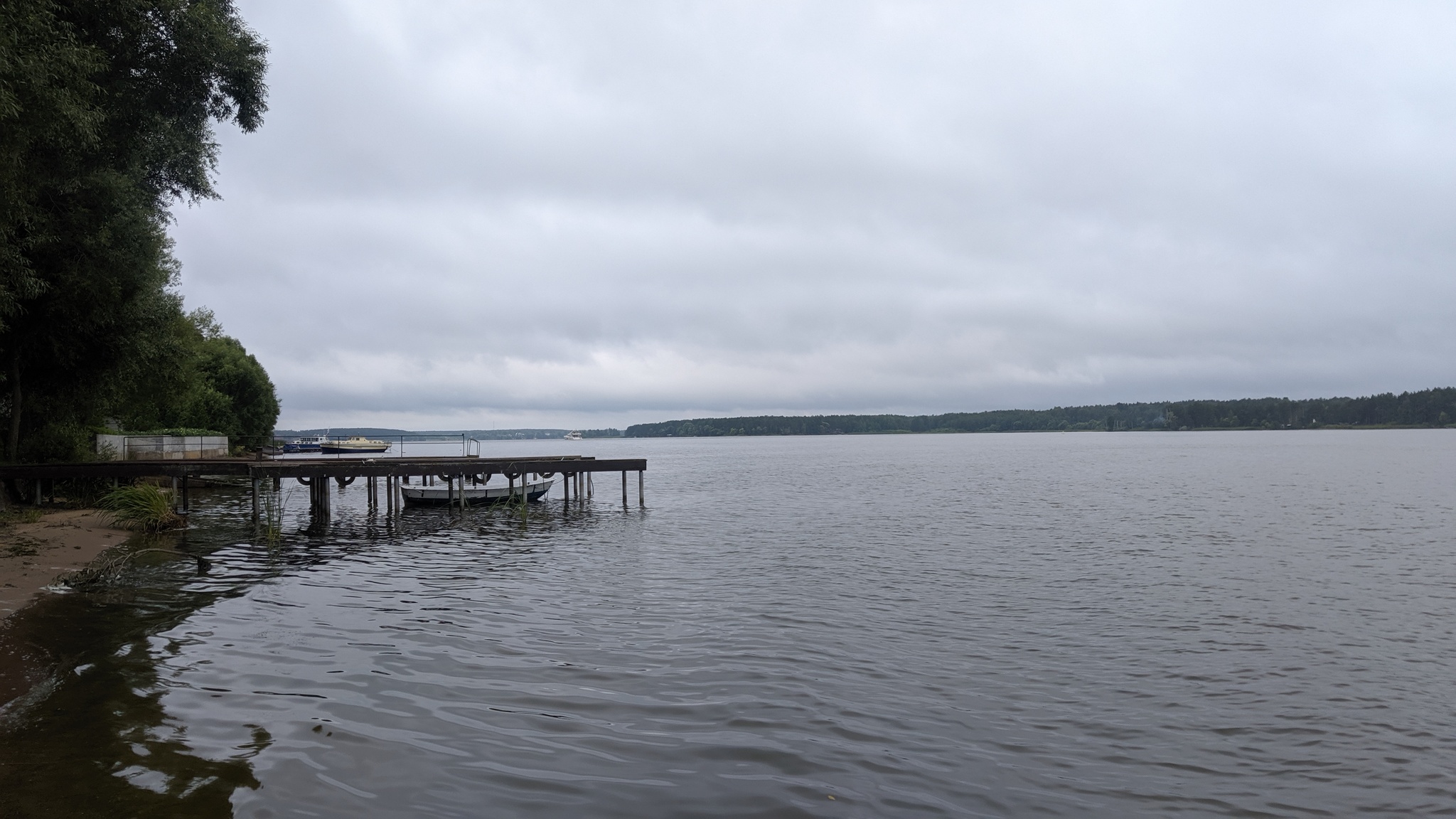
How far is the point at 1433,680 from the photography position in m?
A: 12.0

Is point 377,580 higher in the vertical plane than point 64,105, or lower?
lower

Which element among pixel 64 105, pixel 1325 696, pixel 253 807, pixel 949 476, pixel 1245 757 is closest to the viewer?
pixel 253 807

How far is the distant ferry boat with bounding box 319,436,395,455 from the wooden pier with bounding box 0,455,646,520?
55047 millimetres

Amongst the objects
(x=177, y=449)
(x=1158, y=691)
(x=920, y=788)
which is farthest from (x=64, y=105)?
(x=177, y=449)

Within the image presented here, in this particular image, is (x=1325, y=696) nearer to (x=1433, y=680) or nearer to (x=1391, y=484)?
(x=1433, y=680)

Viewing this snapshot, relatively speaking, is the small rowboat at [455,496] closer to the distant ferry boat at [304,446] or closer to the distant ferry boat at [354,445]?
the distant ferry boat at [354,445]

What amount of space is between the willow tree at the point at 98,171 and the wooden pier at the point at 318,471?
9.77ft

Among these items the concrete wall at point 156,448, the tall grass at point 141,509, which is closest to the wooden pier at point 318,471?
the tall grass at point 141,509

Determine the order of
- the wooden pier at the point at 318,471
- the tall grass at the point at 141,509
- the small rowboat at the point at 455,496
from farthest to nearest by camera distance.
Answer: the small rowboat at the point at 455,496 → the wooden pier at the point at 318,471 → the tall grass at the point at 141,509

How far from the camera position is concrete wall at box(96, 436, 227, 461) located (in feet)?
135

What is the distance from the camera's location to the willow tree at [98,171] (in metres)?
14.6

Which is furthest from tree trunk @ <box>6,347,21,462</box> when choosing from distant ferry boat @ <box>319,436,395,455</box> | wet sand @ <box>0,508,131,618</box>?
distant ferry boat @ <box>319,436,395,455</box>

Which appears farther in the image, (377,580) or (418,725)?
(377,580)

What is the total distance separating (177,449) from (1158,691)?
171 ft
